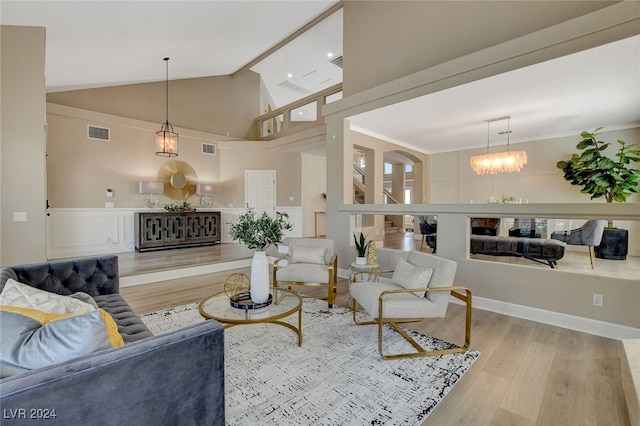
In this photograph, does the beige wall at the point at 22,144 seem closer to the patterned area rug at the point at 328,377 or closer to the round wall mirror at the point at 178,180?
the patterned area rug at the point at 328,377

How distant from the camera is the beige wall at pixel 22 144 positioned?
3.38 m

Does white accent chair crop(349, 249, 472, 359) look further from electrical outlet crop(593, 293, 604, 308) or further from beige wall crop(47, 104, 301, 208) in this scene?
beige wall crop(47, 104, 301, 208)

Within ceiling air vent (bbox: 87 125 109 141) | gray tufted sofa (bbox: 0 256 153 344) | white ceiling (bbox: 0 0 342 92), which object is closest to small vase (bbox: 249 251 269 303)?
gray tufted sofa (bbox: 0 256 153 344)

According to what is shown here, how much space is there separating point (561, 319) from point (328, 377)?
106 inches

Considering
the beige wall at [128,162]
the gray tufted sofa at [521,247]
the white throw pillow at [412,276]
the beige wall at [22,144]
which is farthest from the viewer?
the beige wall at [128,162]

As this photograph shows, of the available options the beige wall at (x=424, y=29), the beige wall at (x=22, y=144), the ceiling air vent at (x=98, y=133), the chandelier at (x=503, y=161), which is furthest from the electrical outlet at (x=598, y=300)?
the ceiling air vent at (x=98, y=133)

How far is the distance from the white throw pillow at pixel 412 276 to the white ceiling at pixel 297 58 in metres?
2.45

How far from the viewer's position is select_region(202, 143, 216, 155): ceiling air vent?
8.21 meters

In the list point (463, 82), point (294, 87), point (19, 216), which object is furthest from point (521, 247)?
point (294, 87)

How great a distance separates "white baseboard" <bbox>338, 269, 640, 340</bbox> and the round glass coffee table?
8.04ft

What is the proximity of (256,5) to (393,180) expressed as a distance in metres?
5.93

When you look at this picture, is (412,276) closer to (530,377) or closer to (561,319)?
(530,377)

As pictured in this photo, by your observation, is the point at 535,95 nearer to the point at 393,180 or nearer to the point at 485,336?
the point at 485,336

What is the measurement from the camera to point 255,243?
2650mm
